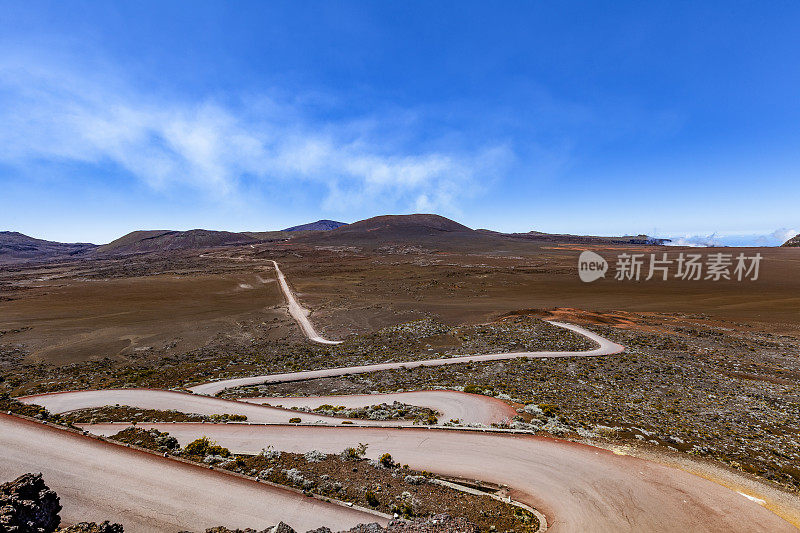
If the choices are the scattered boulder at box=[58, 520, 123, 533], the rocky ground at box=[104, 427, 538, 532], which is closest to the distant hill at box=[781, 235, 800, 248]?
the rocky ground at box=[104, 427, 538, 532]

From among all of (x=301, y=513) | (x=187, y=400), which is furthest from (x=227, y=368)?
(x=301, y=513)

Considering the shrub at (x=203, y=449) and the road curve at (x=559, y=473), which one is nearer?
the road curve at (x=559, y=473)

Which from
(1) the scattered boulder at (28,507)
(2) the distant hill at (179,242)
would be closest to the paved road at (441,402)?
(1) the scattered boulder at (28,507)

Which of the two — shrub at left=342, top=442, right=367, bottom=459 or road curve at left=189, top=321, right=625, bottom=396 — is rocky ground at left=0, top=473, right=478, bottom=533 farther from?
road curve at left=189, top=321, right=625, bottom=396

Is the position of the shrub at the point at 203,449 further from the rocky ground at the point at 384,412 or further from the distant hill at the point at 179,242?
the distant hill at the point at 179,242

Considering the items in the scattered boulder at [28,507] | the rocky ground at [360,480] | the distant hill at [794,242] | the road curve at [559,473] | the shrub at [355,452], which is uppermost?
the distant hill at [794,242]

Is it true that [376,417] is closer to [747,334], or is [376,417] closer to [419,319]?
[419,319]

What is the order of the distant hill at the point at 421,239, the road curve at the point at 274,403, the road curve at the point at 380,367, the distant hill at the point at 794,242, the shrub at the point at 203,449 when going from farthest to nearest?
1. the distant hill at the point at 421,239
2. the distant hill at the point at 794,242
3. the road curve at the point at 380,367
4. the road curve at the point at 274,403
5. the shrub at the point at 203,449
